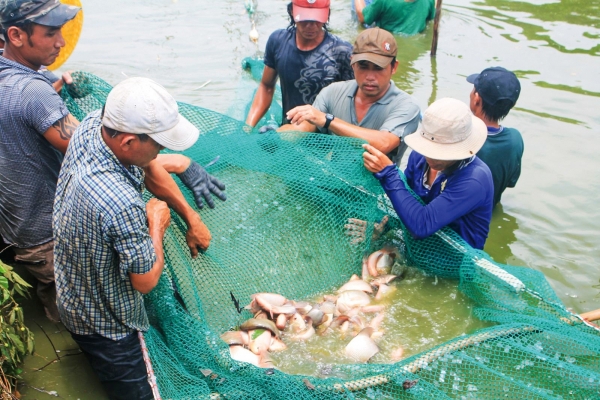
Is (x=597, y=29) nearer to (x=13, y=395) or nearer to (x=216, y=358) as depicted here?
(x=216, y=358)

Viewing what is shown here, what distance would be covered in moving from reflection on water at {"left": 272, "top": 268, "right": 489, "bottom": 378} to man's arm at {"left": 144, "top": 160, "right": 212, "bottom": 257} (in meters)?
0.88

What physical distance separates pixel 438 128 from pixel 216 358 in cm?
197

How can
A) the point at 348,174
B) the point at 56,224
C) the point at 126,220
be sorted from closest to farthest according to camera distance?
the point at 126,220 → the point at 56,224 → the point at 348,174

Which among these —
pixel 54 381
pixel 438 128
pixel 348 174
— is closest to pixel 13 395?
pixel 54 381

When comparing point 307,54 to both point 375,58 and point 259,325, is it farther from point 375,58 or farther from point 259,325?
point 259,325

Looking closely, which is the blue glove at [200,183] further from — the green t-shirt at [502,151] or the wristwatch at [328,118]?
the green t-shirt at [502,151]

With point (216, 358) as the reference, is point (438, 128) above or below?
above

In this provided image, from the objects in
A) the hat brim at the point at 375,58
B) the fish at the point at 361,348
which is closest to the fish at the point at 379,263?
the fish at the point at 361,348

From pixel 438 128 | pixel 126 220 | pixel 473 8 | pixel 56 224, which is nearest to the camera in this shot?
pixel 126 220

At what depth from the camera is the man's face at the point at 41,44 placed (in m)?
3.55

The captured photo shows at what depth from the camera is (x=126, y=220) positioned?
2564 millimetres

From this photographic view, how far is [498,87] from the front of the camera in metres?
4.50

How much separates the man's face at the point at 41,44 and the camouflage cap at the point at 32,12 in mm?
54

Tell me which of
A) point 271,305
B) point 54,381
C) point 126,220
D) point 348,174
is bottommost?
point 54,381
